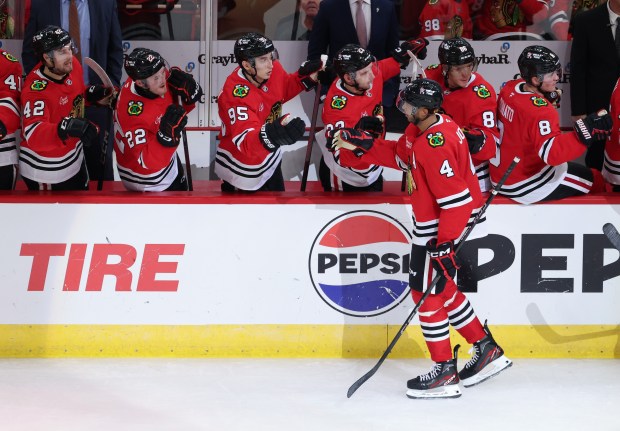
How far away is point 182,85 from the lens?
15.8ft

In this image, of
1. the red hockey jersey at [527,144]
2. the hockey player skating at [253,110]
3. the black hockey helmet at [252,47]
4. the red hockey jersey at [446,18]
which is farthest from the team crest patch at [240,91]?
the red hockey jersey at [446,18]

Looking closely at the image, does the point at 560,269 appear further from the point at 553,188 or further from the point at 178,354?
the point at 178,354

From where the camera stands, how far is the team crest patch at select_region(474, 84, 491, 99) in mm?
4660

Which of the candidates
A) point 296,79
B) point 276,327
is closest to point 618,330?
point 276,327

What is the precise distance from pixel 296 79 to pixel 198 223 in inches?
35.8

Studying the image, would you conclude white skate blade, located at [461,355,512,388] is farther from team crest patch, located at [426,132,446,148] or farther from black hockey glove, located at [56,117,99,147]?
black hockey glove, located at [56,117,99,147]

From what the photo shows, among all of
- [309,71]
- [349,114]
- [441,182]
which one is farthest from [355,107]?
[441,182]

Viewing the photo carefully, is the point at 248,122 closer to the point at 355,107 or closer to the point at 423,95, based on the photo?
the point at 355,107

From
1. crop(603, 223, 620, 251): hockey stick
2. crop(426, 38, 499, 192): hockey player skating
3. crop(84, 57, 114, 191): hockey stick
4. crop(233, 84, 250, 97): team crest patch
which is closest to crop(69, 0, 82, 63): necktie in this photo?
crop(84, 57, 114, 191): hockey stick

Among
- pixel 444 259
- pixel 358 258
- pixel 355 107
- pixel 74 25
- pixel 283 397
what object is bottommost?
pixel 283 397

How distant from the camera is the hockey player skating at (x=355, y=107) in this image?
15.2ft

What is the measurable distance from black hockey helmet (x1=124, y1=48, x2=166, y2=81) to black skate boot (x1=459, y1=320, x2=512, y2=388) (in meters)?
1.81

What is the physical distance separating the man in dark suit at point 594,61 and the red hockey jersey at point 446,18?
69 cm

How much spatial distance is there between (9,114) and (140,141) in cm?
58
